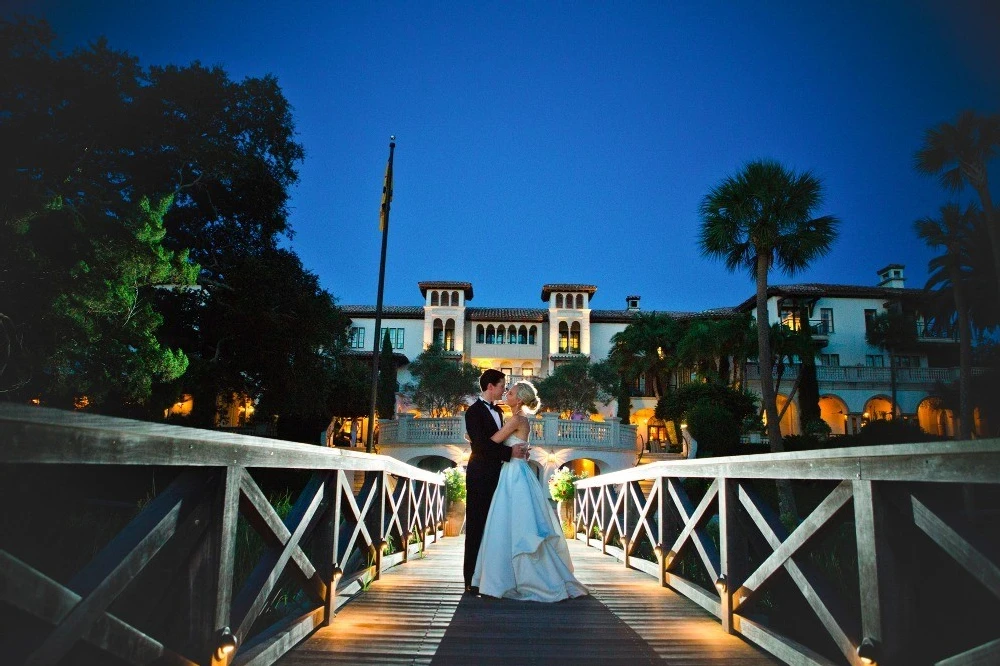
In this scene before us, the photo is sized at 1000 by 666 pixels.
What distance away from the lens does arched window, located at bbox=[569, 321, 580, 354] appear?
4900cm

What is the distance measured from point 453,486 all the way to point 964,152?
23308 millimetres

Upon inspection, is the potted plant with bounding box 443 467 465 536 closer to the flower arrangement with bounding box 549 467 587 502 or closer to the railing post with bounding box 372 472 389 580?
the flower arrangement with bounding box 549 467 587 502


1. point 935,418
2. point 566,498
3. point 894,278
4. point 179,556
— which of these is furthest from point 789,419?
point 179,556

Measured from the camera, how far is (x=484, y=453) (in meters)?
5.49

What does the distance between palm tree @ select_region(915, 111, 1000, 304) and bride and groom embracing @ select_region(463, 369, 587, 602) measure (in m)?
24.8

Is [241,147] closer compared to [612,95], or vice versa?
[241,147]

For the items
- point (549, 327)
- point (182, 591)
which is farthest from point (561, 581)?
point (549, 327)

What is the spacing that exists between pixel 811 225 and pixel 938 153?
313 inches

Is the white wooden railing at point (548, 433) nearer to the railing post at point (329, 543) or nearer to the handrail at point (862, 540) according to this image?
the handrail at point (862, 540)

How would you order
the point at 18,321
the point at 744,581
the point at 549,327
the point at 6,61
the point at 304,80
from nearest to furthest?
the point at 744,581 < the point at 18,321 < the point at 6,61 < the point at 549,327 < the point at 304,80

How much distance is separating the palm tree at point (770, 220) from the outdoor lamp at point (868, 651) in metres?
18.6

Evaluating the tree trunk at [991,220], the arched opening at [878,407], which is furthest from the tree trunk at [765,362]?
the arched opening at [878,407]

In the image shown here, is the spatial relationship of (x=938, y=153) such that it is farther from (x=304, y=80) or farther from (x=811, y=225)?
(x=304, y=80)

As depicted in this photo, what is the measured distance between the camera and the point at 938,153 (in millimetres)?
23906
